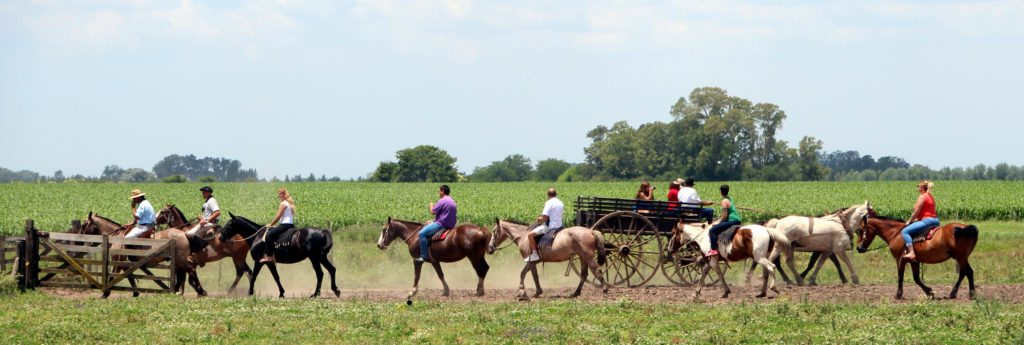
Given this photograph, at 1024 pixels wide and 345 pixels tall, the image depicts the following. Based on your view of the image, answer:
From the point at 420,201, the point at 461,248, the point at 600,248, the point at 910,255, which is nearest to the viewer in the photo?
the point at 910,255

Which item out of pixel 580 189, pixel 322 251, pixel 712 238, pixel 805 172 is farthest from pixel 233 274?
pixel 805 172

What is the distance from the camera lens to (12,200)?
218 ft

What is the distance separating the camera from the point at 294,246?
23312 millimetres

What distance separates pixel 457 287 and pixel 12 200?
151 ft

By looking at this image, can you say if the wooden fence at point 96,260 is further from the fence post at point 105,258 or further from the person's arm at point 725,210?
the person's arm at point 725,210

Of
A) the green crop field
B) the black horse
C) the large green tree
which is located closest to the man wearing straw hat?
the black horse

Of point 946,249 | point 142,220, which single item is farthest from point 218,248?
point 946,249

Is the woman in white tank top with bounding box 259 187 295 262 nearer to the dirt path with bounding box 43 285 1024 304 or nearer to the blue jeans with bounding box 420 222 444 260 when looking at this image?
the dirt path with bounding box 43 285 1024 304

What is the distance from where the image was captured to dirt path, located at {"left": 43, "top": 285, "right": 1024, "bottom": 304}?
20969mm

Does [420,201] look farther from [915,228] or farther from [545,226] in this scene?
[915,228]

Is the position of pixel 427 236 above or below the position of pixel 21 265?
above

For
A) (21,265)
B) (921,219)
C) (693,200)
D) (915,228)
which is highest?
(693,200)

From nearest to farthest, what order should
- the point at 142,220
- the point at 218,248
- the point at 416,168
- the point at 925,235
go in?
1. the point at 925,235
2. the point at 142,220
3. the point at 218,248
4. the point at 416,168

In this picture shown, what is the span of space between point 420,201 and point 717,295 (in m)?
40.5
